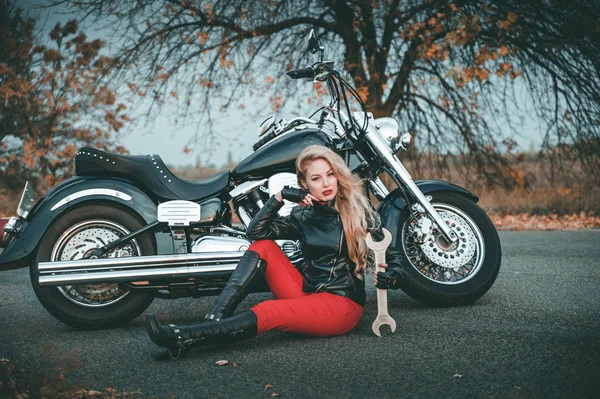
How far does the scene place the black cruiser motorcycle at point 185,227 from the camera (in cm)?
391

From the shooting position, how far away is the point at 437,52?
1150 centimetres

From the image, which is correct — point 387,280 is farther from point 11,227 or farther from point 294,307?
point 11,227

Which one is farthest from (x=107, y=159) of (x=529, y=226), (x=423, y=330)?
(x=529, y=226)

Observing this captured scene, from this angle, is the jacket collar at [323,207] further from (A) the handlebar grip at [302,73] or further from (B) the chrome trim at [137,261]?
(A) the handlebar grip at [302,73]

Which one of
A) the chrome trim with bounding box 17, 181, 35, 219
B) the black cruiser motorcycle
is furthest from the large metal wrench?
the chrome trim with bounding box 17, 181, 35, 219

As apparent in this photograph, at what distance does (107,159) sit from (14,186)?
12908 millimetres

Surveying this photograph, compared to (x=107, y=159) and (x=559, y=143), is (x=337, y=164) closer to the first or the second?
(x=107, y=159)

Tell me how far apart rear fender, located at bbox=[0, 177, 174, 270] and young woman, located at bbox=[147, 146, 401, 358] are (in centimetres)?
70

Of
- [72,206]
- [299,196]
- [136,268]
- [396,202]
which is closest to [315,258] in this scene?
[299,196]

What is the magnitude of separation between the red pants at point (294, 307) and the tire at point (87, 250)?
84 cm

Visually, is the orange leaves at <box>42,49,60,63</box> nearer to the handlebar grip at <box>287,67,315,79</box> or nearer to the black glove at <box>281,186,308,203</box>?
the handlebar grip at <box>287,67,315,79</box>

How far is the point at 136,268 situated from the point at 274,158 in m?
1.11

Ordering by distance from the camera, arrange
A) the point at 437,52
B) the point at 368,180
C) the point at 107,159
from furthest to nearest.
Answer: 1. the point at 437,52
2. the point at 368,180
3. the point at 107,159

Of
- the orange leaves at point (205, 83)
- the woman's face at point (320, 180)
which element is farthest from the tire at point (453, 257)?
the orange leaves at point (205, 83)
